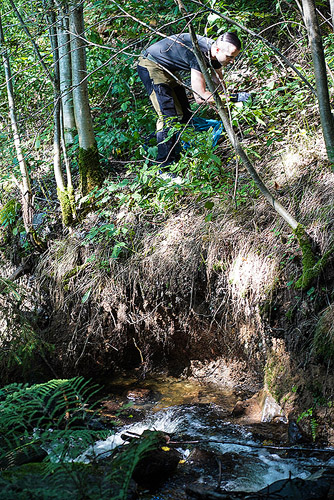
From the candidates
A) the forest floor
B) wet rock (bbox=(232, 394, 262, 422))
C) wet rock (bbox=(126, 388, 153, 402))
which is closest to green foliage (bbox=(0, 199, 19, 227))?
the forest floor

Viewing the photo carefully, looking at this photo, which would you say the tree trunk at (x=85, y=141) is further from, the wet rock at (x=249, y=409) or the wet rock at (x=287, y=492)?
the wet rock at (x=287, y=492)

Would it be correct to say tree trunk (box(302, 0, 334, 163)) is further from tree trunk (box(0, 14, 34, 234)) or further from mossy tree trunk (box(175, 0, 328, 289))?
tree trunk (box(0, 14, 34, 234))

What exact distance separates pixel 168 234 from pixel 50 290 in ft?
4.67

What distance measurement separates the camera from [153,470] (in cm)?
284

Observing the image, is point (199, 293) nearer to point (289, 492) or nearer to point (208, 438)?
point (208, 438)

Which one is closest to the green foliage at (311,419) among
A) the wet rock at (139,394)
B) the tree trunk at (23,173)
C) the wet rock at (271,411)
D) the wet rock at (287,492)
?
the wet rock at (271,411)

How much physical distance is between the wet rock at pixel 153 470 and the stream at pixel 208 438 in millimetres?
44

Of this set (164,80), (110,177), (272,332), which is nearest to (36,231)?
(110,177)

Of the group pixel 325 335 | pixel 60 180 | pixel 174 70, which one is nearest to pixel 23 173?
pixel 60 180

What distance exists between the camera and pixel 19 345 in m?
4.19

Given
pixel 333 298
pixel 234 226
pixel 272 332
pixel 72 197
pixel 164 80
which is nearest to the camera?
pixel 333 298

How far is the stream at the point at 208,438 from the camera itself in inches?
110

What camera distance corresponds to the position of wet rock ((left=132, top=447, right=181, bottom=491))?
282cm

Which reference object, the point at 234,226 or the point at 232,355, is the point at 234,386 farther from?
the point at 234,226
